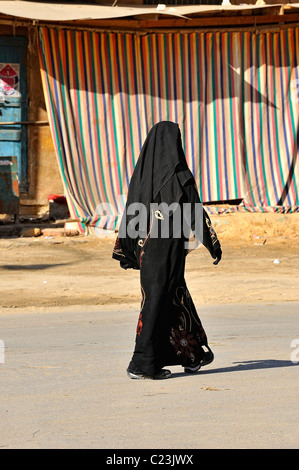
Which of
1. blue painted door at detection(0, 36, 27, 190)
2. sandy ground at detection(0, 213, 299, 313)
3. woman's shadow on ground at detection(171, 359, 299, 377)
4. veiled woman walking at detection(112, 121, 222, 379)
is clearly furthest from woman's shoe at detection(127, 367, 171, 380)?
blue painted door at detection(0, 36, 27, 190)

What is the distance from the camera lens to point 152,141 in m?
5.47

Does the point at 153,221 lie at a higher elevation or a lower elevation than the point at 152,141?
lower

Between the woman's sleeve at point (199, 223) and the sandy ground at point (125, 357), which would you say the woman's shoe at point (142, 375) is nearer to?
the sandy ground at point (125, 357)

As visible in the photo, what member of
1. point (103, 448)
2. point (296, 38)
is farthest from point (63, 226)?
point (103, 448)

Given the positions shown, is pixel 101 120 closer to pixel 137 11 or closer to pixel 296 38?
pixel 137 11

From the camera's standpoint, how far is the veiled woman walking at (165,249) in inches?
211

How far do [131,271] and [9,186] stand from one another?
279cm

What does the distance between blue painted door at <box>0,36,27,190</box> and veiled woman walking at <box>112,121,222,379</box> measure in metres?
8.47

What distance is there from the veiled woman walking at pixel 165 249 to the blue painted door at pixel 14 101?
8474 mm

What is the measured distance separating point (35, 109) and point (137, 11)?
2259mm

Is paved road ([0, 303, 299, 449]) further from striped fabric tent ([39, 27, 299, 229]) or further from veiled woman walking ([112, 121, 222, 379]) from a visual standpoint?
striped fabric tent ([39, 27, 299, 229])

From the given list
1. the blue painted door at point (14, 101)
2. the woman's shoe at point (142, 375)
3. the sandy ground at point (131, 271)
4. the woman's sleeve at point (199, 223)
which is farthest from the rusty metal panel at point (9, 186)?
the woman's shoe at point (142, 375)

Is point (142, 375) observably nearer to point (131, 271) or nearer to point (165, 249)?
point (165, 249)

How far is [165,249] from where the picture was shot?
5398 millimetres
